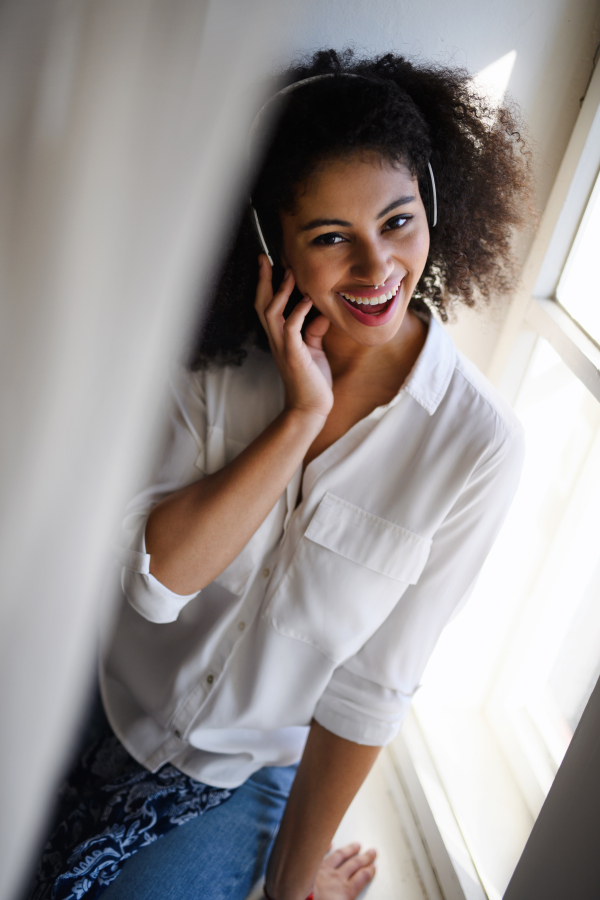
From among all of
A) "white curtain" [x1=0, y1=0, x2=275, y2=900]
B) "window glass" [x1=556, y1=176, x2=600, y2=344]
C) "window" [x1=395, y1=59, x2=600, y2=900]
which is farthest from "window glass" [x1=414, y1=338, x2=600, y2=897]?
"white curtain" [x1=0, y1=0, x2=275, y2=900]

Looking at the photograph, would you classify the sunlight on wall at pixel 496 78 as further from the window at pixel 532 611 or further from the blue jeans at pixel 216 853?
the blue jeans at pixel 216 853

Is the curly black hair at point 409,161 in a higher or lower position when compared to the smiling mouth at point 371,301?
higher

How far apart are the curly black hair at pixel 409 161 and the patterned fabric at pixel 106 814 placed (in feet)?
1.96

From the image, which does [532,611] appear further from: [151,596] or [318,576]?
[151,596]

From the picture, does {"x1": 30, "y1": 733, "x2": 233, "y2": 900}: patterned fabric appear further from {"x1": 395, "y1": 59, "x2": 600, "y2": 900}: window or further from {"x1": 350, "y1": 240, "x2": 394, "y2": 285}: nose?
{"x1": 350, "y1": 240, "x2": 394, "y2": 285}: nose

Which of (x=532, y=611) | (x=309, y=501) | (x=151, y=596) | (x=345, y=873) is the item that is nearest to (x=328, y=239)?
(x=309, y=501)

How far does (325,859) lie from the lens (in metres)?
1.08

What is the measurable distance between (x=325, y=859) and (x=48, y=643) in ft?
3.36

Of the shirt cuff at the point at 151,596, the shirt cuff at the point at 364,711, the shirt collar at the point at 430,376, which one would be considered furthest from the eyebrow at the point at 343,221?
the shirt cuff at the point at 364,711

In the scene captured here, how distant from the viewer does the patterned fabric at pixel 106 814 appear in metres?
0.83

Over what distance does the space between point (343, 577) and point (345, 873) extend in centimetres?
53

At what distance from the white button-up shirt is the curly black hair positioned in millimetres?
100

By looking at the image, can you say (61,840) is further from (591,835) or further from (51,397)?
(51,397)

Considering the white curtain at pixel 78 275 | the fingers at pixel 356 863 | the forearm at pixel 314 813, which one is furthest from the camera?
the fingers at pixel 356 863
